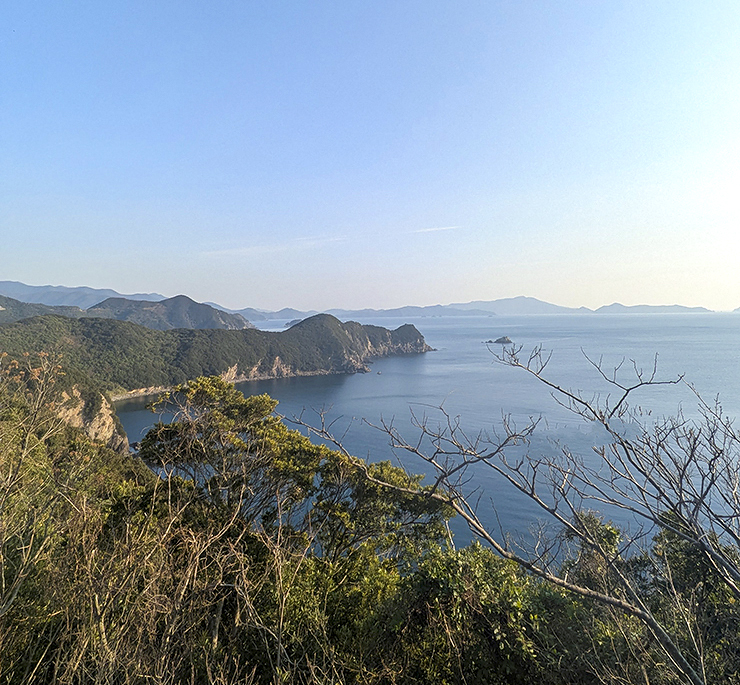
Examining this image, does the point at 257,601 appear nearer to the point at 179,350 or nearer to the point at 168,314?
the point at 179,350

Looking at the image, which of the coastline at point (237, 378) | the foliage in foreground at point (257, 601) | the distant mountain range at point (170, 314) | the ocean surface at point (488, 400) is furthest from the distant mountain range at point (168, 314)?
the foliage in foreground at point (257, 601)

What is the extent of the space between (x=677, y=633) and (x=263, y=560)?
5.69m

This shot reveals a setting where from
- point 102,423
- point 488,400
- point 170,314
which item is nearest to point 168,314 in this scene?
point 170,314

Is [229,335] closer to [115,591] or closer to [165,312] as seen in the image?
[115,591]

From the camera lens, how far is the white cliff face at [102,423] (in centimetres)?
3816

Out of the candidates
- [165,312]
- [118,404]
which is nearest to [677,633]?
[118,404]

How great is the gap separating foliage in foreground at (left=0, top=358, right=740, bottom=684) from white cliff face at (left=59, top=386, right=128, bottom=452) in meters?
36.6

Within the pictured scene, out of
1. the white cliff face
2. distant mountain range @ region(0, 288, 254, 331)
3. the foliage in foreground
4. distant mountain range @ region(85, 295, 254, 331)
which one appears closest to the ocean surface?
the white cliff face

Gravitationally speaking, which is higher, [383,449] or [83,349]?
[83,349]

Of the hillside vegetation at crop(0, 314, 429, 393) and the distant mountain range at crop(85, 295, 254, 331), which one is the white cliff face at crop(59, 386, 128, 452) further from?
the distant mountain range at crop(85, 295, 254, 331)

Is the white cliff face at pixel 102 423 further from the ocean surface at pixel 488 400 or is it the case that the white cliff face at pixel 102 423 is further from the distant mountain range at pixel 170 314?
the distant mountain range at pixel 170 314

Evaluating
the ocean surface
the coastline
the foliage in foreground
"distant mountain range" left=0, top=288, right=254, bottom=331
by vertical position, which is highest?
"distant mountain range" left=0, top=288, right=254, bottom=331

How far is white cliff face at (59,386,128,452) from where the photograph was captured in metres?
38.2

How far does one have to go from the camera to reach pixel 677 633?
4.21m
